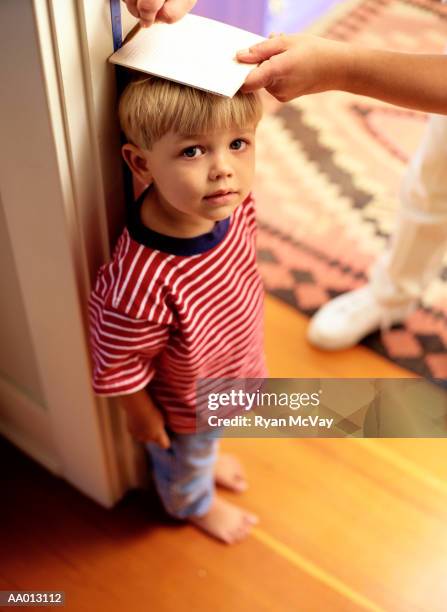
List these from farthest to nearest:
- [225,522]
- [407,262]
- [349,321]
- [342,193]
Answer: [342,193] < [349,321] < [407,262] < [225,522]

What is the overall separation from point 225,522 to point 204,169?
79 cm

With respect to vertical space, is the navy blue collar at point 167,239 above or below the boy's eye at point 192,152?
below

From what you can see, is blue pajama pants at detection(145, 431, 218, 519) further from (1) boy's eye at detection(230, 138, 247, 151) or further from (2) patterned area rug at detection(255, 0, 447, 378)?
(2) patterned area rug at detection(255, 0, 447, 378)

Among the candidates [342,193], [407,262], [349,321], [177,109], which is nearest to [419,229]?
[407,262]

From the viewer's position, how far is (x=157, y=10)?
0.71m

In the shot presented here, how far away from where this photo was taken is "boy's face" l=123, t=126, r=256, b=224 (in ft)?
2.48

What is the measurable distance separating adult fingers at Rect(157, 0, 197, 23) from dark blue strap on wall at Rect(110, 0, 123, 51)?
0.15ft

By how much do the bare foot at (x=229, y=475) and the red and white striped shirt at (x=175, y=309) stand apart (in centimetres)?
41

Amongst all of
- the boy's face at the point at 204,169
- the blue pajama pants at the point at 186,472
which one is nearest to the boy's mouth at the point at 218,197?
the boy's face at the point at 204,169

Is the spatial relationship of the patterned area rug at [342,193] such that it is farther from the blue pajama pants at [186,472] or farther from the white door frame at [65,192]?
the white door frame at [65,192]

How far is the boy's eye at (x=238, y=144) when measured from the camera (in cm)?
78

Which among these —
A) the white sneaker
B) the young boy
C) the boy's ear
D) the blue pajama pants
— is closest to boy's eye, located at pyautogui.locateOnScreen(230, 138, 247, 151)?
the young boy

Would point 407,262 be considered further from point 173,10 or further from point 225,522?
point 173,10

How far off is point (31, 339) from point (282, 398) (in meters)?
0.43
